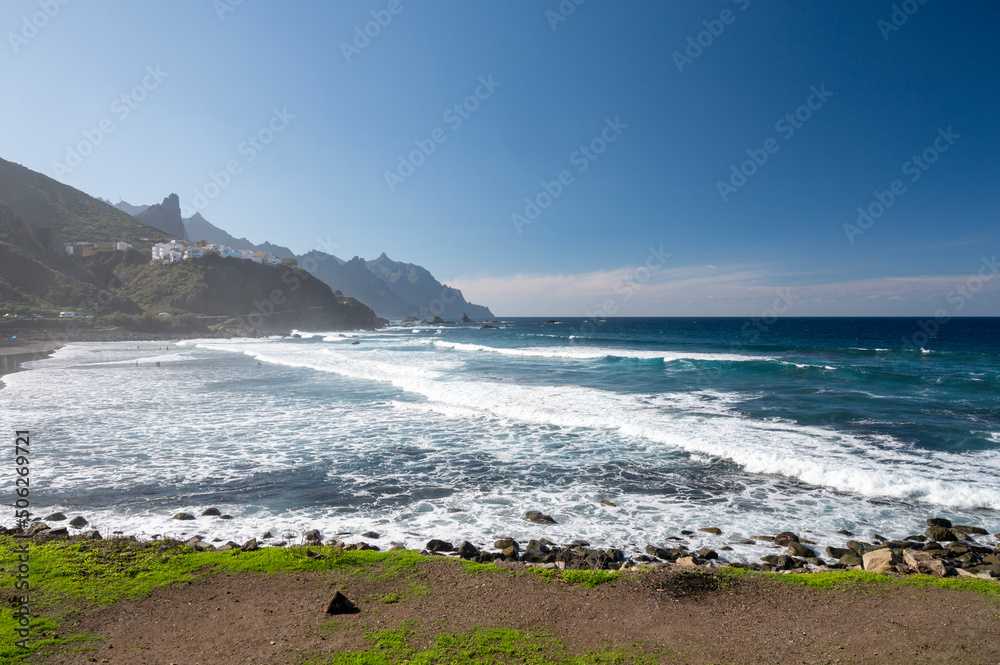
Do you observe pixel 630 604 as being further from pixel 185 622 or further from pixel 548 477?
pixel 548 477

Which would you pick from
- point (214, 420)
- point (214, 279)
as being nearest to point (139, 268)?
point (214, 279)

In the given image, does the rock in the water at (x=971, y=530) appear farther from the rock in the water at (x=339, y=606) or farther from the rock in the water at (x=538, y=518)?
the rock in the water at (x=339, y=606)

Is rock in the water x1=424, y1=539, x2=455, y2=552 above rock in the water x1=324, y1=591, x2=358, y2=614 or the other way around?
A: the other way around

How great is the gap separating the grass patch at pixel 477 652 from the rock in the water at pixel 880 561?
4.41 metres

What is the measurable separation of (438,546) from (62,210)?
161 metres

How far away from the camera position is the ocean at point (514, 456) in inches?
345

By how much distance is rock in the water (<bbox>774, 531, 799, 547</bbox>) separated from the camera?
7859 mm

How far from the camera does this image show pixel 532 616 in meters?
5.21

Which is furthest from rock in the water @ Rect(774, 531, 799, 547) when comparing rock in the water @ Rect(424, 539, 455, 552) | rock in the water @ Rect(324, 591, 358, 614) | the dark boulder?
rock in the water @ Rect(324, 591, 358, 614)

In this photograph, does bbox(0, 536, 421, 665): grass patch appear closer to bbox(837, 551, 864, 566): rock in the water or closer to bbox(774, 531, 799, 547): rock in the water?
bbox(774, 531, 799, 547): rock in the water

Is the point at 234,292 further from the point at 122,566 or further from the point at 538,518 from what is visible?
the point at 538,518

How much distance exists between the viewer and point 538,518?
8.80 meters

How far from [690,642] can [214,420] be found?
1770 centimetres

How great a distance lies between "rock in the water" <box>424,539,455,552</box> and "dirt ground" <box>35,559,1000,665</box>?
1.05 meters
